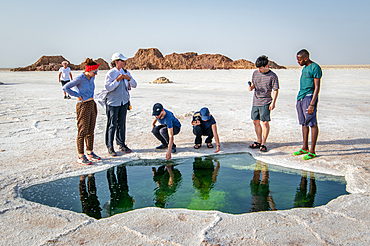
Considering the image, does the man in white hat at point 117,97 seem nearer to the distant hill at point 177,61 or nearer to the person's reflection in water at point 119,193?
the person's reflection in water at point 119,193

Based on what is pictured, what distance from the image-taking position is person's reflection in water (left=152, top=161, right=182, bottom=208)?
3329mm

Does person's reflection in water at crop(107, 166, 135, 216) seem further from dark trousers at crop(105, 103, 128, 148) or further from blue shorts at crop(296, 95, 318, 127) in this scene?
blue shorts at crop(296, 95, 318, 127)

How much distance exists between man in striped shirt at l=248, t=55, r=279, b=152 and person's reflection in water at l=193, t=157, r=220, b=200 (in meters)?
1.11

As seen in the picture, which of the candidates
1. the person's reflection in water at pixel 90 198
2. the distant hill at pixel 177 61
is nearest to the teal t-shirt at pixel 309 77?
the person's reflection in water at pixel 90 198

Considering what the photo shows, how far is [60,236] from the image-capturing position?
8.29ft

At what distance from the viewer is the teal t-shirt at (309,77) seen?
166 inches

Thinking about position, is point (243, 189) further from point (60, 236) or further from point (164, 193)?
point (60, 236)

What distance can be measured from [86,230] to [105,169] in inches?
66.3

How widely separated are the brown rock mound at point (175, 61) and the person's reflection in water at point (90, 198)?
7501cm

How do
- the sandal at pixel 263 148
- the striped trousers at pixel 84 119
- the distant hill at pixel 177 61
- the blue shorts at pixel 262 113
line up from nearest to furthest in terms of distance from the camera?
the striped trousers at pixel 84 119
the blue shorts at pixel 262 113
the sandal at pixel 263 148
the distant hill at pixel 177 61

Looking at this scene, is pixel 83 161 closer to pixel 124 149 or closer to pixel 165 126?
pixel 124 149

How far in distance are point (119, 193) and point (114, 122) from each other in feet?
5.18

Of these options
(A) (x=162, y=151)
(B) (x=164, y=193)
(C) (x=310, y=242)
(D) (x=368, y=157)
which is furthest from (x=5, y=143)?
(D) (x=368, y=157)

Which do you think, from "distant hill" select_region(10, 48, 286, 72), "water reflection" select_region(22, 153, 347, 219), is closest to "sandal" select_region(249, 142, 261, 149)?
"water reflection" select_region(22, 153, 347, 219)
